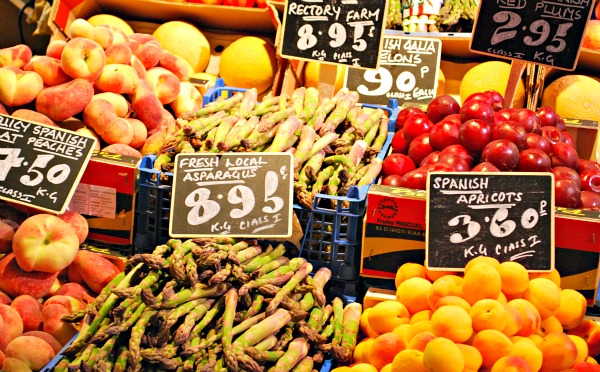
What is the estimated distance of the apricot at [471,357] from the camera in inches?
66.7

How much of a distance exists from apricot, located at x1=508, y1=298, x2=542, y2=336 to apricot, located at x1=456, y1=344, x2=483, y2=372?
19 centimetres

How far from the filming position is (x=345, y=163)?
98.3 inches

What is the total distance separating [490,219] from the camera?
6.91ft

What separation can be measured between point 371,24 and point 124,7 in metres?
2.04

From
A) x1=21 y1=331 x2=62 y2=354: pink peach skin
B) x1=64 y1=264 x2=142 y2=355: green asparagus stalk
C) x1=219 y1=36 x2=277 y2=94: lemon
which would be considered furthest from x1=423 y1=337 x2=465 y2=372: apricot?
x1=219 y1=36 x2=277 y2=94: lemon

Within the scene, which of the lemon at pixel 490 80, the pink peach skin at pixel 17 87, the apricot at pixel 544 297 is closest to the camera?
the apricot at pixel 544 297

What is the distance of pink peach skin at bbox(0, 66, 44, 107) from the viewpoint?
2750 millimetres

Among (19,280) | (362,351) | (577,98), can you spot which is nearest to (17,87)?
(19,280)

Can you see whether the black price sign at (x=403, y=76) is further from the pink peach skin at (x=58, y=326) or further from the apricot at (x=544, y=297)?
the pink peach skin at (x=58, y=326)

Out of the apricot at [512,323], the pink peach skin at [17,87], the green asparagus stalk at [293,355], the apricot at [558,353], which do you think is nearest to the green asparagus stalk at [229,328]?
the green asparagus stalk at [293,355]

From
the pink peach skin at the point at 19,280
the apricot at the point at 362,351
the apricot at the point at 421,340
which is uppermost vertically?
the apricot at the point at 421,340

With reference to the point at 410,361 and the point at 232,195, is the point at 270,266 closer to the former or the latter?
the point at 232,195

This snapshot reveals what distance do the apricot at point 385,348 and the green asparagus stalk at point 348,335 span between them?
0.43 ft

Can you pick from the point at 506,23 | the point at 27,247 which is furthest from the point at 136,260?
the point at 506,23
